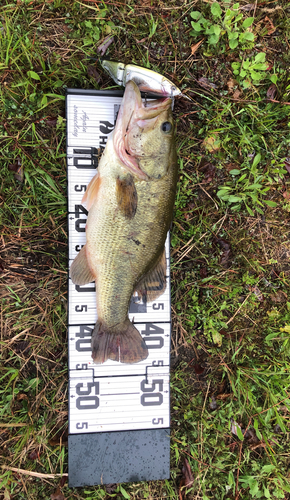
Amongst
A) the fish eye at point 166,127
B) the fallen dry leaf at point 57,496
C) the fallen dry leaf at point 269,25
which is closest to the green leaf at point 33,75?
the fish eye at point 166,127

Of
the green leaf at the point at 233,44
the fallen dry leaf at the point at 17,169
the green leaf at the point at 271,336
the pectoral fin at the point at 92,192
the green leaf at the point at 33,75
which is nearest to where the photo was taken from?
the pectoral fin at the point at 92,192

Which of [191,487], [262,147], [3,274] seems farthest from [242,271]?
[3,274]

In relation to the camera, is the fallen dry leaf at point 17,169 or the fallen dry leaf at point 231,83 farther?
the fallen dry leaf at point 231,83

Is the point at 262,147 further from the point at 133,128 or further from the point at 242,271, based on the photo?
the point at 133,128

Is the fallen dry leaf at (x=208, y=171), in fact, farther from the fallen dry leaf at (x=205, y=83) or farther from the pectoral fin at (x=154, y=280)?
the pectoral fin at (x=154, y=280)

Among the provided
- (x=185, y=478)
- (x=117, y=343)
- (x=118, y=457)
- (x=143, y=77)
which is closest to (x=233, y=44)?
(x=143, y=77)

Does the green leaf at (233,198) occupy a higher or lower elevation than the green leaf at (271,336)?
higher
